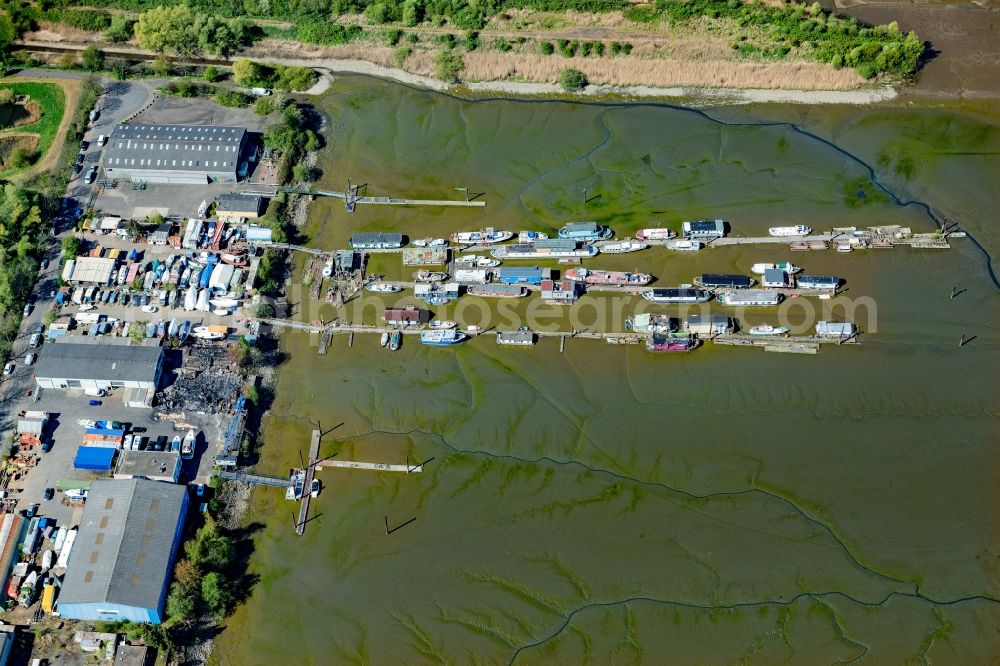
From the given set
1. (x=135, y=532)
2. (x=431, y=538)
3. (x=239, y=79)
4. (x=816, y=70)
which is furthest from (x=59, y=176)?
(x=816, y=70)

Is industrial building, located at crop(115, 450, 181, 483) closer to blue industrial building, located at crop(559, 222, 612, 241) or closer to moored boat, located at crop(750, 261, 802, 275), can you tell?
→ blue industrial building, located at crop(559, 222, 612, 241)

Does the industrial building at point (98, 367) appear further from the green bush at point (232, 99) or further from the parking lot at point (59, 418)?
the green bush at point (232, 99)

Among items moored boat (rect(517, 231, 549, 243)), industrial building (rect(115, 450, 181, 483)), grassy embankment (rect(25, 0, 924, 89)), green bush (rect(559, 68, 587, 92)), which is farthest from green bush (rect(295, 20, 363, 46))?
industrial building (rect(115, 450, 181, 483))

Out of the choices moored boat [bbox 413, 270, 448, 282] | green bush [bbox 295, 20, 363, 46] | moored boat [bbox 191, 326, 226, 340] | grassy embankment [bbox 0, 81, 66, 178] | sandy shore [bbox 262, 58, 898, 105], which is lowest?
moored boat [bbox 191, 326, 226, 340]

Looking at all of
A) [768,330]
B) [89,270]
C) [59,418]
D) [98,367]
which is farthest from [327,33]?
[768,330]

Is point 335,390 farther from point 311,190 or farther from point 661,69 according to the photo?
point 661,69
